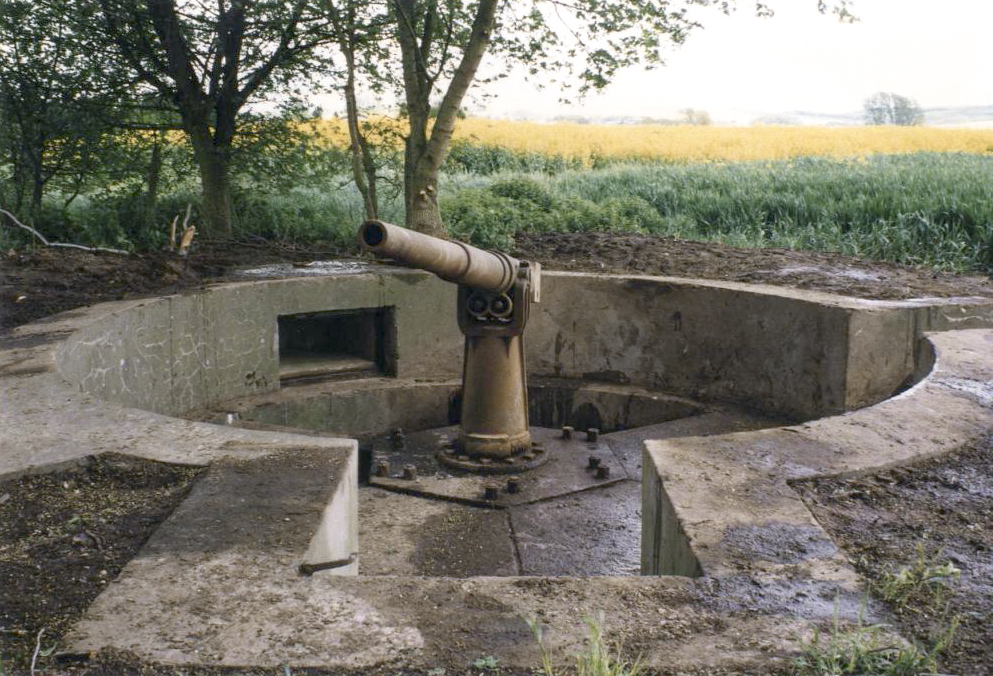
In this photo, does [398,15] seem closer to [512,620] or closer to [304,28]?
[304,28]

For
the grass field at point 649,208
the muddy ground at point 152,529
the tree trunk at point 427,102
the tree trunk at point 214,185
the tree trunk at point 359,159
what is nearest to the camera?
the muddy ground at point 152,529

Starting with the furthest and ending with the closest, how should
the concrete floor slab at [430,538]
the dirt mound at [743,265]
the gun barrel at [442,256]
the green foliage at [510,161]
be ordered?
the green foliage at [510,161] < the dirt mound at [743,265] < the concrete floor slab at [430,538] < the gun barrel at [442,256]

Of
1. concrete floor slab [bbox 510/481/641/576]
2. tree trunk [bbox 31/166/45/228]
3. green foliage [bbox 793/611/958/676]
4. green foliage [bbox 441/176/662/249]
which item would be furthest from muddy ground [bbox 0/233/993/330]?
green foliage [bbox 793/611/958/676]

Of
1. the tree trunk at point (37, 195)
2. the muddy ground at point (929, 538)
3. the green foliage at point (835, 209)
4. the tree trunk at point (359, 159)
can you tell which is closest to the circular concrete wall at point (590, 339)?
the green foliage at point (835, 209)

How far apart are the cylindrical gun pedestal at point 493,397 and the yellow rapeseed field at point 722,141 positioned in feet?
54.6

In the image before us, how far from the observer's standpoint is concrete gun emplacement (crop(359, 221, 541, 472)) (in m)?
6.21

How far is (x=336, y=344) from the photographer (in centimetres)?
845

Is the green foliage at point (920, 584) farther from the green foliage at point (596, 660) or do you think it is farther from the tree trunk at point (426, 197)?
the tree trunk at point (426, 197)

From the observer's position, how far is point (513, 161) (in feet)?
81.3

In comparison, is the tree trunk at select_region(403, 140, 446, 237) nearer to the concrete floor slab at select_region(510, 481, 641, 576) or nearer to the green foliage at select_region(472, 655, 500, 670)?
the concrete floor slab at select_region(510, 481, 641, 576)

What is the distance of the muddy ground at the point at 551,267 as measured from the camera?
6660 millimetres

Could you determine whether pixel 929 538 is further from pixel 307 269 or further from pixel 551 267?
pixel 307 269

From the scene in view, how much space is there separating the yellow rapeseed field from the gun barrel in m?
16.8

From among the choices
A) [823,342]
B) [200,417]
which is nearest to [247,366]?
[200,417]
